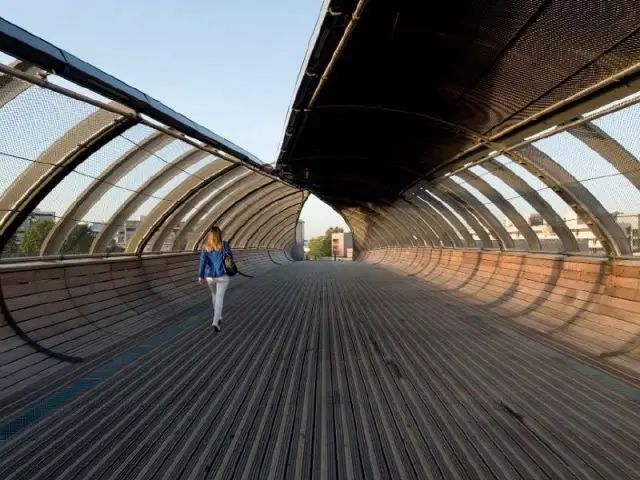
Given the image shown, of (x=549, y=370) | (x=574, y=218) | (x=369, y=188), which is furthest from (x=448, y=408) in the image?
(x=369, y=188)

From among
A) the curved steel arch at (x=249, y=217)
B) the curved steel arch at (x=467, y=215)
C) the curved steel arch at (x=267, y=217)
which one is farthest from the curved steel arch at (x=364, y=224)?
the curved steel arch at (x=467, y=215)

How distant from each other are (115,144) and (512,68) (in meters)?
6.91

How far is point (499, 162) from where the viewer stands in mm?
11016

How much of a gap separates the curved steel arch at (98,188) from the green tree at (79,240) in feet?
0.46

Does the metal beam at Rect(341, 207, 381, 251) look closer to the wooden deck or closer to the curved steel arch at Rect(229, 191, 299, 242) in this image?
the curved steel arch at Rect(229, 191, 299, 242)

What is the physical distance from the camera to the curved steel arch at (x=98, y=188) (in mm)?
8570

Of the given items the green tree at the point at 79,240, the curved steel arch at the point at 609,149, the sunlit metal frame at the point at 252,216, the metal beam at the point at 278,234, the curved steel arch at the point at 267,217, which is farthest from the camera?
the metal beam at the point at 278,234

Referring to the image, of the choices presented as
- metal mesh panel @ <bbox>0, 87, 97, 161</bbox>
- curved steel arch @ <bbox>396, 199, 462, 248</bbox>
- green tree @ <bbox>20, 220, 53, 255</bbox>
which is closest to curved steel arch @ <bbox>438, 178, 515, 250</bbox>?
curved steel arch @ <bbox>396, 199, 462, 248</bbox>

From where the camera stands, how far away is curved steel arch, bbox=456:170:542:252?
41.4 ft

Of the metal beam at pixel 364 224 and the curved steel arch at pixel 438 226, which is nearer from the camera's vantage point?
the curved steel arch at pixel 438 226

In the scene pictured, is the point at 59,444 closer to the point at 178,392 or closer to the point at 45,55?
the point at 178,392

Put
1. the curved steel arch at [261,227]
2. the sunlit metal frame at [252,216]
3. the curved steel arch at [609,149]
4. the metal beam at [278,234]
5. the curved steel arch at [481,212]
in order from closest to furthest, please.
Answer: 1. the curved steel arch at [609,149]
2. the curved steel arch at [481,212]
3. the sunlit metal frame at [252,216]
4. the curved steel arch at [261,227]
5. the metal beam at [278,234]

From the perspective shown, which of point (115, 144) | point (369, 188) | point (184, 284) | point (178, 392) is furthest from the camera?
point (369, 188)

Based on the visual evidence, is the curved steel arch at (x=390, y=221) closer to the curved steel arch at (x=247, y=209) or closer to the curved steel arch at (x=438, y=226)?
the curved steel arch at (x=438, y=226)
